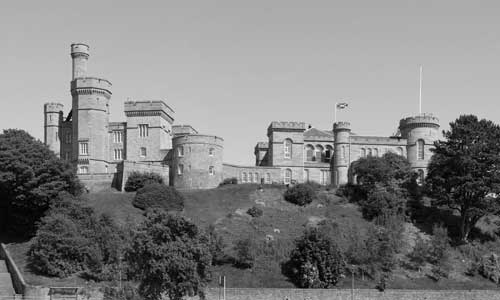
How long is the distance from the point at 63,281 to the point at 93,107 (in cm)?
3372

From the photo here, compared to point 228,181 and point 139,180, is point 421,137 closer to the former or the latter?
point 228,181

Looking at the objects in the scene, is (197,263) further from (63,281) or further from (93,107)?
(93,107)

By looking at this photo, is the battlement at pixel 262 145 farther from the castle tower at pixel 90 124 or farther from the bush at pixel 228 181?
the castle tower at pixel 90 124

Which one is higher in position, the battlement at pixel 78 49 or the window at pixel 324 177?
the battlement at pixel 78 49

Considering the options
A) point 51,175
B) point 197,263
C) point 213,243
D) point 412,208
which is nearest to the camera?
point 197,263

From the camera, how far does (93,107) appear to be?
296 feet

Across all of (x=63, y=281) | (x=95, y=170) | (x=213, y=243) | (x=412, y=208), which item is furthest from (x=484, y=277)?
(x=95, y=170)

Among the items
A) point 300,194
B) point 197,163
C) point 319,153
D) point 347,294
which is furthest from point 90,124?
point 347,294

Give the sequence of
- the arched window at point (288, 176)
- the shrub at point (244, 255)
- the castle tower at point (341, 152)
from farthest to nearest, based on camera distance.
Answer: the arched window at point (288, 176)
the castle tower at point (341, 152)
the shrub at point (244, 255)

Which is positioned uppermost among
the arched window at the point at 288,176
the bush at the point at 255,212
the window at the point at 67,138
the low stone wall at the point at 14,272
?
the window at the point at 67,138

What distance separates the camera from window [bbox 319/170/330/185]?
3602 inches

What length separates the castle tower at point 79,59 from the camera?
9388cm

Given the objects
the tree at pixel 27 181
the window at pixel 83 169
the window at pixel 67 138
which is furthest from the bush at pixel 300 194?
the window at pixel 67 138

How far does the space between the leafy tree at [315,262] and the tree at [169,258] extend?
41.2 ft
